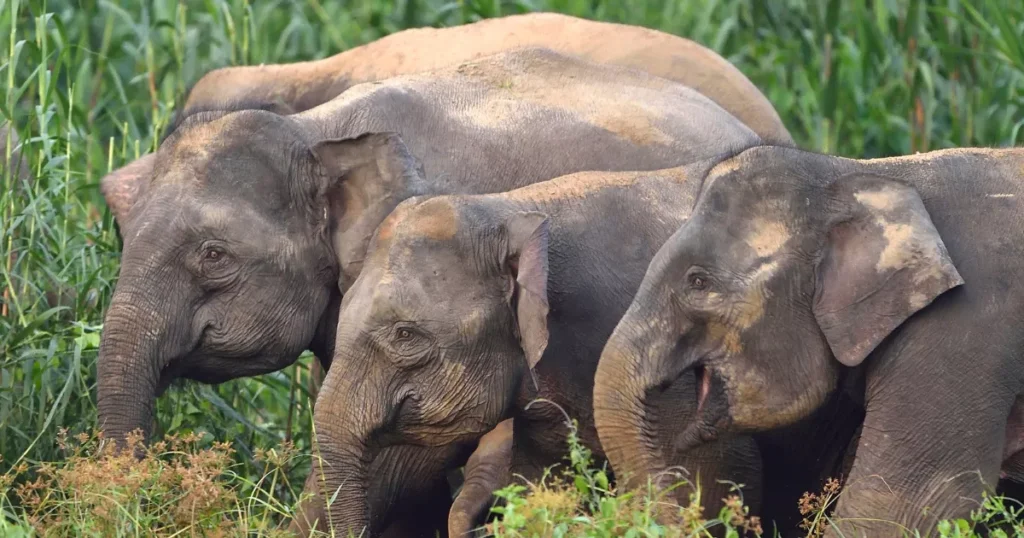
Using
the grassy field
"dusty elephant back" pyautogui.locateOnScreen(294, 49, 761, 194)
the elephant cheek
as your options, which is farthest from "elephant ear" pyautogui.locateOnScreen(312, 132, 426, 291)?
the elephant cheek

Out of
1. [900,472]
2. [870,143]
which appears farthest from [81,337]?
[870,143]

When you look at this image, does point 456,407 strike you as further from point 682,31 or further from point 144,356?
point 682,31

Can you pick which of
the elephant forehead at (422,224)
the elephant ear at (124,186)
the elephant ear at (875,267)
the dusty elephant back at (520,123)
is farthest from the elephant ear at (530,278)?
the elephant ear at (124,186)

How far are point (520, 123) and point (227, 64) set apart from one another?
114 inches

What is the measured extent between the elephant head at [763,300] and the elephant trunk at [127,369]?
1.37 metres

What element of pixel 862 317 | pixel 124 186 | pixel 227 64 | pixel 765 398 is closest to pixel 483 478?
pixel 765 398

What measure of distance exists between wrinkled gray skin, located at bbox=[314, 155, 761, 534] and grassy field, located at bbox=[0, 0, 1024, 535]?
250 millimetres

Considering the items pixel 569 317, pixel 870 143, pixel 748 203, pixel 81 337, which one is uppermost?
pixel 748 203

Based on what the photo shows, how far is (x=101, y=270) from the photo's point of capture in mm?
→ 6074

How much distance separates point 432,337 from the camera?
4.90 metres

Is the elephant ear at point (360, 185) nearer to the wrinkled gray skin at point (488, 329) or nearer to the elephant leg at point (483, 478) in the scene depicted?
the wrinkled gray skin at point (488, 329)

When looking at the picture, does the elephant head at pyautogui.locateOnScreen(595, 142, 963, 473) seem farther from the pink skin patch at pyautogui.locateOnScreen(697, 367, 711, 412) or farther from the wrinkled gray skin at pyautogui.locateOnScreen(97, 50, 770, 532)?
the wrinkled gray skin at pyautogui.locateOnScreen(97, 50, 770, 532)

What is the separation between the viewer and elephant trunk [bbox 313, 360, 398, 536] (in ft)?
15.9

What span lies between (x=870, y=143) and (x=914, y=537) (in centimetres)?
484
